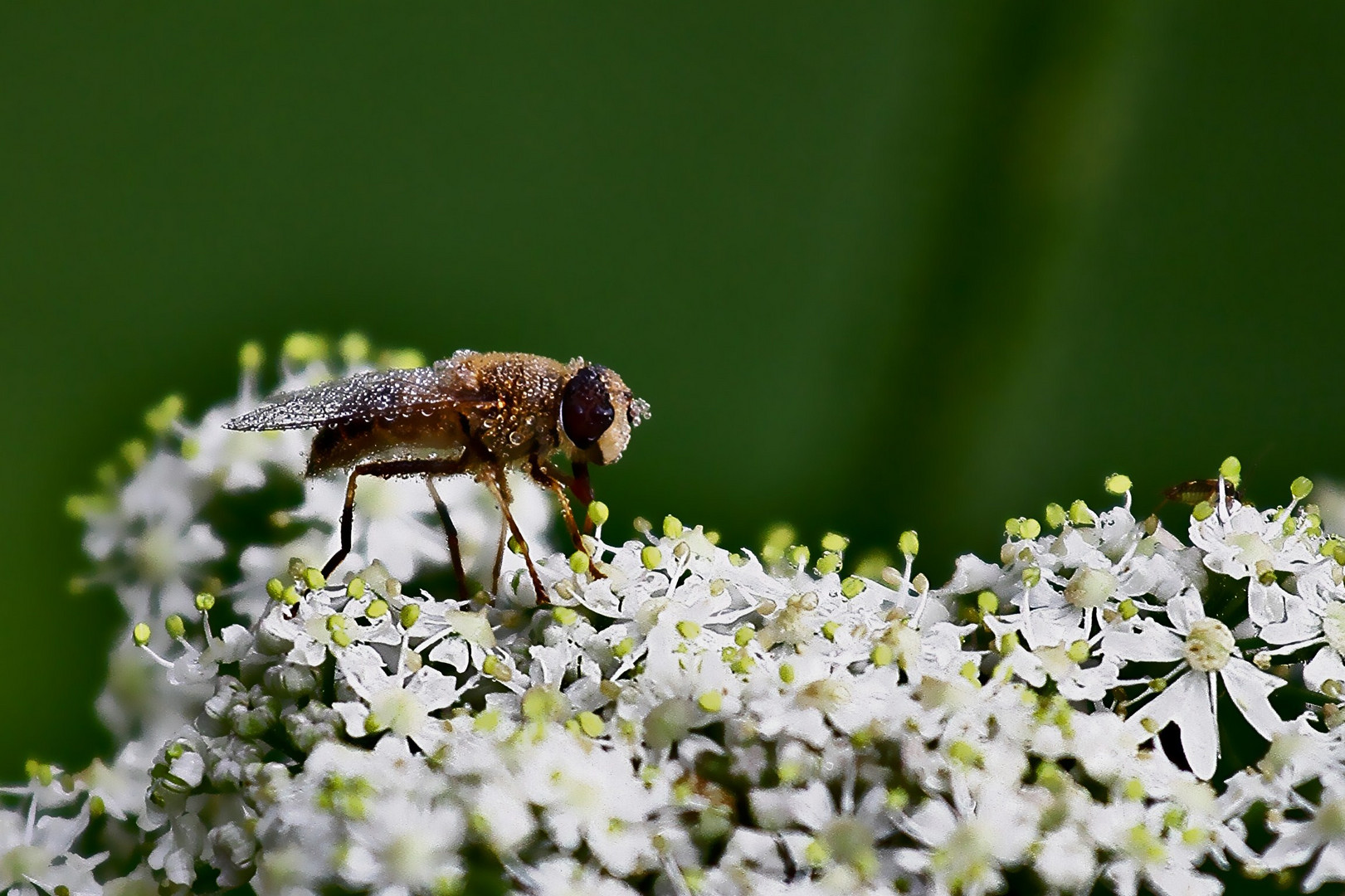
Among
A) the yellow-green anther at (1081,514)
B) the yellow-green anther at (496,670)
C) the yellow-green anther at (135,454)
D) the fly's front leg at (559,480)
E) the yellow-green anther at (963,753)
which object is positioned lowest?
the yellow-green anther at (135,454)

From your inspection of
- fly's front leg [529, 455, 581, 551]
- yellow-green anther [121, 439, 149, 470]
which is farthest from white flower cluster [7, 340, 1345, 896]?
yellow-green anther [121, 439, 149, 470]

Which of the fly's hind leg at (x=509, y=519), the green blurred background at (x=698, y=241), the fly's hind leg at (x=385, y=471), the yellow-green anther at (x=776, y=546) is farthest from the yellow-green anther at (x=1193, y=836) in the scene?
the green blurred background at (x=698, y=241)

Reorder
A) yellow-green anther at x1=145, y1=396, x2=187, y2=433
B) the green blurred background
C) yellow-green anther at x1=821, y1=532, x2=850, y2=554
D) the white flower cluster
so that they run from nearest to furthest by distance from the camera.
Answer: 1. the white flower cluster
2. yellow-green anther at x1=821, y1=532, x2=850, y2=554
3. yellow-green anther at x1=145, y1=396, x2=187, y2=433
4. the green blurred background

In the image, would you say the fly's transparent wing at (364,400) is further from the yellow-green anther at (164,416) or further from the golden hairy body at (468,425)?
the yellow-green anther at (164,416)

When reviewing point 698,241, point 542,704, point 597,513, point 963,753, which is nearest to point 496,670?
point 542,704

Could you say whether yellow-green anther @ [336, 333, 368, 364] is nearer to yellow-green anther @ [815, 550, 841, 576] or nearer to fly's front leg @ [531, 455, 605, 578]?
fly's front leg @ [531, 455, 605, 578]

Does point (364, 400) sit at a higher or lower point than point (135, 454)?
higher

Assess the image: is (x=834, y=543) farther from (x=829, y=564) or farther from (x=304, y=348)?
(x=304, y=348)
